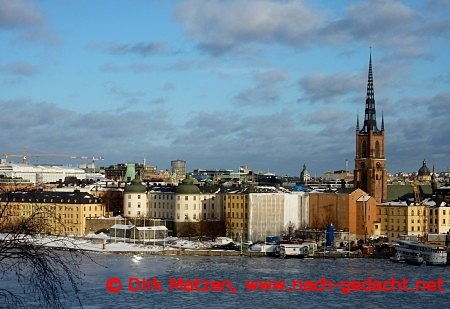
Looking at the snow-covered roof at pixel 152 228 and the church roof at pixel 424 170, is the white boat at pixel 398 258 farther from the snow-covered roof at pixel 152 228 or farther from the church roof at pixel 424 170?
the church roof at pixel 424 170

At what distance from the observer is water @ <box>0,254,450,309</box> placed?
18.3 metres

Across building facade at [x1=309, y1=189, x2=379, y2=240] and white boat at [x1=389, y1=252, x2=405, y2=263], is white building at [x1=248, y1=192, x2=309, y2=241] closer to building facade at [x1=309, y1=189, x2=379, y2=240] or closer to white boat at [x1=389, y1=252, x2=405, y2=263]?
building facade at [x1=309, y1=189, x2=379, y2=240]

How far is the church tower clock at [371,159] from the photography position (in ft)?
146

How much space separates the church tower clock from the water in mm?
12003

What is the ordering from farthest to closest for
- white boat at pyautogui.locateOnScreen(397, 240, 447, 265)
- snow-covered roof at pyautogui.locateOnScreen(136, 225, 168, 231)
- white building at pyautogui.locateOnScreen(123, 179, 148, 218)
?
white building at pyautogui.locateOnScreen(123, 179, 148, 218) → snow-covered roof at pyautogui.locateOnScreen(136, 225, 168, 231) → white boat at pyautogui.locateOnScreen(397, 240, 447, 265)

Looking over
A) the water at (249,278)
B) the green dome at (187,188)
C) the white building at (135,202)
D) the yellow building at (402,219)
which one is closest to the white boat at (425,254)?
the water at (249,278)

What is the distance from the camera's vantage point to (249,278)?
24.0 metres

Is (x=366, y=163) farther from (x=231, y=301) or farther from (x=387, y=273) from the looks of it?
(x=231, y=301)

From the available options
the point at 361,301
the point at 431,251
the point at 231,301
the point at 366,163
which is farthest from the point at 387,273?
the point at 366,163

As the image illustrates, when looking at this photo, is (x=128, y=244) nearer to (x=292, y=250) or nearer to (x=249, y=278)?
(x=292, y=250)

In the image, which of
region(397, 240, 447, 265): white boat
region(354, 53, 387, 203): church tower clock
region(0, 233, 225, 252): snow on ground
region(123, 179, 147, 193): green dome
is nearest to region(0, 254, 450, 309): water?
region(397, 240, 447, 265): white boat

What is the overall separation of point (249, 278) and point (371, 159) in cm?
2242

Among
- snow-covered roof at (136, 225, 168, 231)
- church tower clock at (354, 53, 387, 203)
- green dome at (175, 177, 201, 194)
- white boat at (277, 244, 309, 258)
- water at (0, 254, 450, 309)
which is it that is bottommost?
water at (0, 254, 450, 309)

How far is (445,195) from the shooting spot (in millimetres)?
43344
